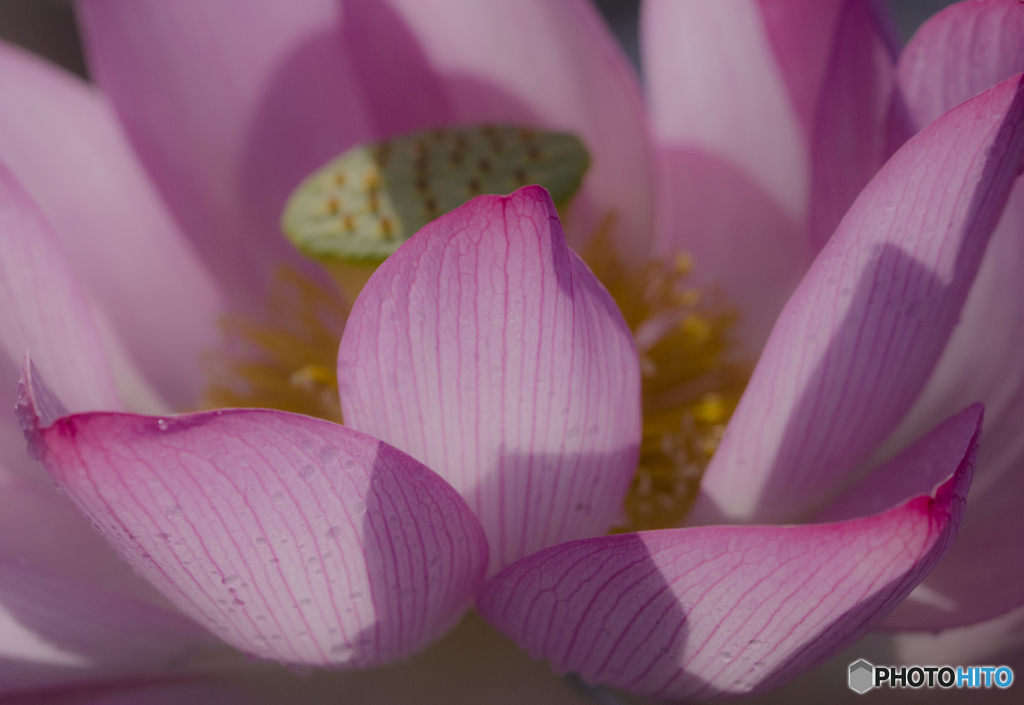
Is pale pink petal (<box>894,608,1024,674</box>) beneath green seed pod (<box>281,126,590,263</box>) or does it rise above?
beneath

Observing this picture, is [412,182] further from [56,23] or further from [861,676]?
[56,23]

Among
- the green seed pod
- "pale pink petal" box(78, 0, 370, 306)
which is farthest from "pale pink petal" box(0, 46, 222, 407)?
the green seed pod

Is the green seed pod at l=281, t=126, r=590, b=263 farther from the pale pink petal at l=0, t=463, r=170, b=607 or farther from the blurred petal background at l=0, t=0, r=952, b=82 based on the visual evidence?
the blurred petal background at l=0, t=0, r=952, b=82

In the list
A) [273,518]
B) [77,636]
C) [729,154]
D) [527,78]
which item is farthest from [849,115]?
[77,636]

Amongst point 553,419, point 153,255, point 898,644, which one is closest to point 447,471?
point 553,419

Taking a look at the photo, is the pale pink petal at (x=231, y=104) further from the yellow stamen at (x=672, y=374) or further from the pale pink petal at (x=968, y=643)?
the pale pink petal at (x=968, y=643)
